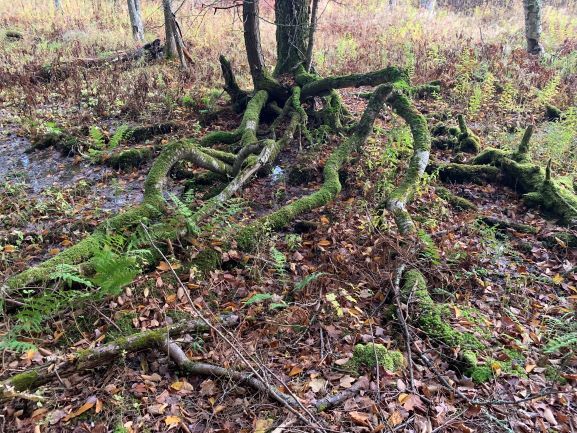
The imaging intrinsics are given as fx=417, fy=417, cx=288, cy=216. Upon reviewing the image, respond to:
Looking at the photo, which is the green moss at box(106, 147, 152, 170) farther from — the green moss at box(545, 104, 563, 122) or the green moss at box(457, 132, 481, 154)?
the green moss at box(545, 104, 563, 122)

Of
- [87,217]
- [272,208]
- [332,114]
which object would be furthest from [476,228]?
[87,217]

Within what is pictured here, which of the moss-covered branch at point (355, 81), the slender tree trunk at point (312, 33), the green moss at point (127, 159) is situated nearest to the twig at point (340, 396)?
the moss-covered branch at point (355, 81)

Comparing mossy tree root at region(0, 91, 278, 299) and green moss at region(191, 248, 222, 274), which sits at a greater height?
mossy tree root at region(0, 91, 278, 299)

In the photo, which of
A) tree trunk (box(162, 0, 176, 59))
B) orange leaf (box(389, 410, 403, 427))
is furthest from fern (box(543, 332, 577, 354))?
tree trunk (box(162, 0, 176, 59))

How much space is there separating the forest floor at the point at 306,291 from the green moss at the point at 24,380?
0.41ft

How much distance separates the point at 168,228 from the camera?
189 inches

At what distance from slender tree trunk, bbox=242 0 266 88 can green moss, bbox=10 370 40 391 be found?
6770 millimetres

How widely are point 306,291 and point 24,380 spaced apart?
257 cm

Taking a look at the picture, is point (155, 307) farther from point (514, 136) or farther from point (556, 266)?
point (514, 136)

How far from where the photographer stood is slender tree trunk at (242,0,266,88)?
7.85 m

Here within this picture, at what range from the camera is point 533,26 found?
477 inches

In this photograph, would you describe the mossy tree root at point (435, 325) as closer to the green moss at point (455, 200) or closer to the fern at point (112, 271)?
the green moss at point (455, 200)

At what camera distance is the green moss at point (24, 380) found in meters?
3.23

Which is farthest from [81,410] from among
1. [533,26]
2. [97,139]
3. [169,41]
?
[533,26]
